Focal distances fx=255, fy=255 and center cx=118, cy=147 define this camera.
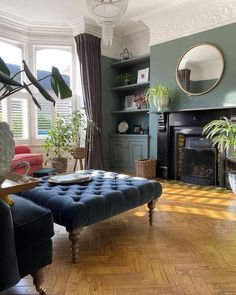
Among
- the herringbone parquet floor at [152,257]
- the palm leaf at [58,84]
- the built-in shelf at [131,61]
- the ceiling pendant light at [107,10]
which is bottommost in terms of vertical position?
the herringbone parquet floor at [152,257]

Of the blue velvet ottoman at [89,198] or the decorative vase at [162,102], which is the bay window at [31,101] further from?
the blue velvet ottoman at [89,198]

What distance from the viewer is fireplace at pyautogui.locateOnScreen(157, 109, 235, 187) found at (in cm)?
402

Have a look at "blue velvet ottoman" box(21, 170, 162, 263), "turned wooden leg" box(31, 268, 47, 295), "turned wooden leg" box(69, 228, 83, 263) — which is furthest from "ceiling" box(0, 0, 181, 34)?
"turned wooden leg" box(31, 268, 47, 295)

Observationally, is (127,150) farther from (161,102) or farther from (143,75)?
(143,75)

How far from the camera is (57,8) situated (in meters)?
4.37

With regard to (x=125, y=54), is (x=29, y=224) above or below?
below

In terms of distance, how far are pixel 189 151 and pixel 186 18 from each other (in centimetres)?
224

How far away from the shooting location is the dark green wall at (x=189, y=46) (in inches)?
152

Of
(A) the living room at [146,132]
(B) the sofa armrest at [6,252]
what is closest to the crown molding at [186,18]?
(A) the living room at [146,132]

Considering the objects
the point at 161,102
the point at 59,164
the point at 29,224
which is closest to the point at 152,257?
the point at 29,224

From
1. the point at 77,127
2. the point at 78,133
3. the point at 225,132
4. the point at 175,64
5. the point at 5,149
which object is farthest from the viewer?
the point at 78,133

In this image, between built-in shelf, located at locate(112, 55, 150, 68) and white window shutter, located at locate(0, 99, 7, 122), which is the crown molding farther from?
white window shutter, located at locate(0, 99, 7, 122)

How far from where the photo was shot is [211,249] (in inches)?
78.7

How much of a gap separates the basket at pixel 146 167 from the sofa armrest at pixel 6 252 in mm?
3470
